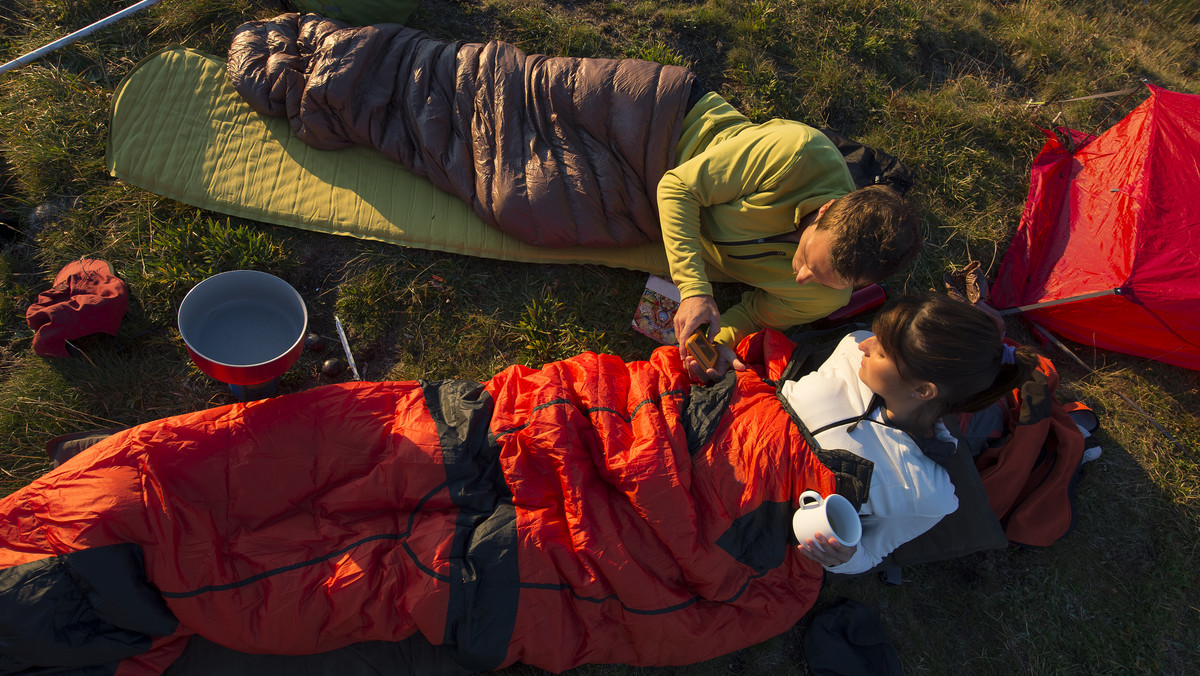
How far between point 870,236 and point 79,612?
2.91 m

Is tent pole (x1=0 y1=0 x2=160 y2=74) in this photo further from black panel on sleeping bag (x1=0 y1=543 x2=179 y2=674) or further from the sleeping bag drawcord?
the sleeping bag drawcord

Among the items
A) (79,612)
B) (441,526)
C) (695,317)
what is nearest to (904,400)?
(695,317)

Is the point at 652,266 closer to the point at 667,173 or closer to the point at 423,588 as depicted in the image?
the point at 667,173

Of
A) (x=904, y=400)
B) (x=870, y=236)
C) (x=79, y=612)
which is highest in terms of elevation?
(x=870, y=236)

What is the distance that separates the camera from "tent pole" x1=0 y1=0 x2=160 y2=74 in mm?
3264

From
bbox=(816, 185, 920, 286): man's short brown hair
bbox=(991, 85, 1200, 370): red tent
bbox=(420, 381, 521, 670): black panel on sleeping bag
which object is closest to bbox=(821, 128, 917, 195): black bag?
bbox=(991, 85, 1200, 370): red tent

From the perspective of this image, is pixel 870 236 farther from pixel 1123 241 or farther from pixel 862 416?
pixel 1123 241

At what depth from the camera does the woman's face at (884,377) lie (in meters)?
2.24

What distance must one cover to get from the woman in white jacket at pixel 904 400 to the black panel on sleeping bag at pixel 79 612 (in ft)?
7.35

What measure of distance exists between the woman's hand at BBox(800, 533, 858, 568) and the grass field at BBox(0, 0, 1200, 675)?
0.93 metres

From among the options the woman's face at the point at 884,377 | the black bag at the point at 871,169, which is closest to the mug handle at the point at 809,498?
the woman's face at the point at 884,377

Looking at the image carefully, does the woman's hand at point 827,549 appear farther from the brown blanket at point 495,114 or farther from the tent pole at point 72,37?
the tent pole at point 72,37

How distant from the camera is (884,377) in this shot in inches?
89.0

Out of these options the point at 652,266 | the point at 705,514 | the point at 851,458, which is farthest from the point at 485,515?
the point at 652,266
